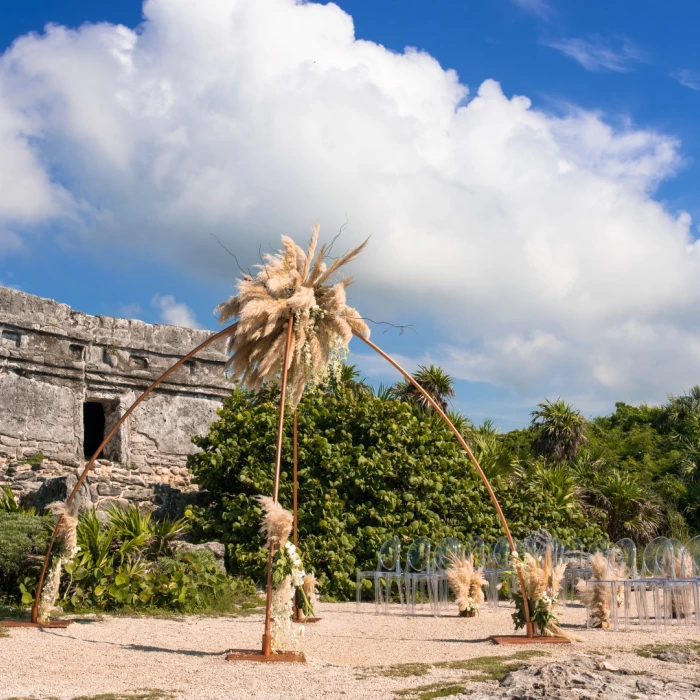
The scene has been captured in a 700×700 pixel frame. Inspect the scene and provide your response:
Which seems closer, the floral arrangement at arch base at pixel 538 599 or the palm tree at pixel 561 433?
the floral arrangement at arch base at pixel 538 599

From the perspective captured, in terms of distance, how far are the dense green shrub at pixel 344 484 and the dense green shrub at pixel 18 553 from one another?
9.84 ft

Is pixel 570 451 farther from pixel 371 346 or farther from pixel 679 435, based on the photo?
pixel 371 346

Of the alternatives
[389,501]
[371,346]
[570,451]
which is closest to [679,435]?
[570,451]

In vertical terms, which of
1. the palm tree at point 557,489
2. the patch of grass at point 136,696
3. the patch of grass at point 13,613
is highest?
the palm tree at point 557,489

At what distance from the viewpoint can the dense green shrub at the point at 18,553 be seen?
883 centimetres

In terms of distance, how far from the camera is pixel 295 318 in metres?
7.08

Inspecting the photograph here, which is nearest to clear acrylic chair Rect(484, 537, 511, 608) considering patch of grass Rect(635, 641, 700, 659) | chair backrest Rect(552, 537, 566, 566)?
chair backrest Rect(552, 537, 566, 566)

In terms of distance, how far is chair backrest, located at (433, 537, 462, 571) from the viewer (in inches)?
404

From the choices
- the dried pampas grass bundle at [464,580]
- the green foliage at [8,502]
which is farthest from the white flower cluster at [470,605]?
the green foliage at [8,502]

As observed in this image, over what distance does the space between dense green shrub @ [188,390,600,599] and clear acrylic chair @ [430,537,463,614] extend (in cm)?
→ 121

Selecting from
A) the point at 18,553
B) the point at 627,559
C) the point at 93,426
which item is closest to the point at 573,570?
the point at 627,559

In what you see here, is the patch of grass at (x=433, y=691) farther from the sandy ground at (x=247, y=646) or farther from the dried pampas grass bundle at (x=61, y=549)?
the dried pampas grass bundle at (x=61, y=549)

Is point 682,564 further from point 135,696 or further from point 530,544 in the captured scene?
point 135,696

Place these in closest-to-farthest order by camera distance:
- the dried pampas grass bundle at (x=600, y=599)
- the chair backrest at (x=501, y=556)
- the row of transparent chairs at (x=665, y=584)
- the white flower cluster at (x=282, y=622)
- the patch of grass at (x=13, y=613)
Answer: the white flower cluster at (x=282, y=622)
the patch of grass at (x=13, y=613)
the row of transparent chairs at (x=665, y=584)
the dried pampas grass bundle at (x=600, y=599)
the chair backrest at (x=501, y=556)
